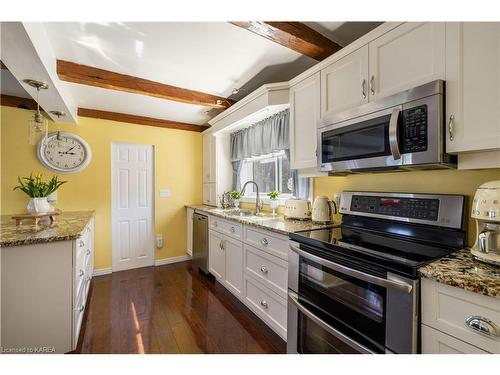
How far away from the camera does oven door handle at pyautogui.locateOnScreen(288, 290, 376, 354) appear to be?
3.59 feet

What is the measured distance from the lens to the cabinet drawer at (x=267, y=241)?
1680 mm

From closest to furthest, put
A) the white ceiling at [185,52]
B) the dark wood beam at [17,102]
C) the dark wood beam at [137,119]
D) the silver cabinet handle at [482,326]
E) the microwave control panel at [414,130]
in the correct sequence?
1. the silver cabinet handle at [482,326]
2. the microwave control panel at [414,130]
3. the white ceiling at [185,52]
4. the dark wood beam at [17,102]
5. the dark wood beam at [137,119]

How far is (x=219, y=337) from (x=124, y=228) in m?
2.34

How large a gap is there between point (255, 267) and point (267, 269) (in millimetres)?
193

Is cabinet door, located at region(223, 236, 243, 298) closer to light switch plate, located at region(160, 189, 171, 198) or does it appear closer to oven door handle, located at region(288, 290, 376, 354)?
oven door handle, located at region(288, 290, 376, 354)

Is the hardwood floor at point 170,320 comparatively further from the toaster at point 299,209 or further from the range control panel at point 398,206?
the range control panel at point 398,206

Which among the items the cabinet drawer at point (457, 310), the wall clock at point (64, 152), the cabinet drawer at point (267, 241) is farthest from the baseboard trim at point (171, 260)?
the cabinet drawer at point (457, 310)

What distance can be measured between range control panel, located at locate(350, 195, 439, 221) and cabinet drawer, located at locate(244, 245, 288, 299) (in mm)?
706

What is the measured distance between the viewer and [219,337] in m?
1.87

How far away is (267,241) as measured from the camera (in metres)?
1.85

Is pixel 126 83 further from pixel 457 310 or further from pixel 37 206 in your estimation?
pixel 457 310

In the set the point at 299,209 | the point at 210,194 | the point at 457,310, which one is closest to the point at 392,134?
the point at 457,310

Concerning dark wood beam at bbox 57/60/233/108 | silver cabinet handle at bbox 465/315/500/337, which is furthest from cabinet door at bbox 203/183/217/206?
silver cabinet handle at bbox 465/315/500/337

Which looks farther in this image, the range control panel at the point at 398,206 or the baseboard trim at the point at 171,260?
the baseboard trim at the point at 171,260
